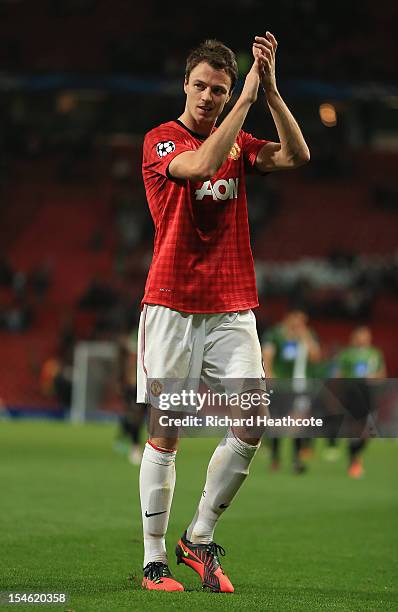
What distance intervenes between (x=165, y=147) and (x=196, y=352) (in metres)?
0.90

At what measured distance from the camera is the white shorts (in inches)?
195

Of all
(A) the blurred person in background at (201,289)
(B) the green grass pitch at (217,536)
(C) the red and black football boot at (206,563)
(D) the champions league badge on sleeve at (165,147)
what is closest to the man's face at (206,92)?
(A) the blurred person in background at (201,289)

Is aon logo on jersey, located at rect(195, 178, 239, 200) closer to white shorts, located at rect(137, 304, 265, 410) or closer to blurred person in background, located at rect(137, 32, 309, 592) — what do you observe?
blurred person in background, located at rect(137, 32, 309, 592)

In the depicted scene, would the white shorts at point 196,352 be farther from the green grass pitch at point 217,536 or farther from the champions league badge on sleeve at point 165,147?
the green grass pitch at point 217,536

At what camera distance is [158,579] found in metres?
4.91

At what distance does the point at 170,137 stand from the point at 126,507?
466 centimetres

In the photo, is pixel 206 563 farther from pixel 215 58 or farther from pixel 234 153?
pixel 215 58

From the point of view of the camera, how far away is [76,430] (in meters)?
19.8

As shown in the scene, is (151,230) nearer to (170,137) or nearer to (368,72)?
(368,72)

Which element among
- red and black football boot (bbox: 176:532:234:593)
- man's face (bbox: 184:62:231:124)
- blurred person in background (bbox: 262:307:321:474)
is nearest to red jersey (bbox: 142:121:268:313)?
man's face (bbox: 184:62:231:124)

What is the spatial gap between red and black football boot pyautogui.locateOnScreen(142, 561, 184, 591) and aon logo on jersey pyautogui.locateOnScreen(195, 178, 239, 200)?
1601 millimetres

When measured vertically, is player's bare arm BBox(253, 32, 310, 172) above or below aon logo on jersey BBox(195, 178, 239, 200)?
above

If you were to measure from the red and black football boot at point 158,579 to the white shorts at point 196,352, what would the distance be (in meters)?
0.72

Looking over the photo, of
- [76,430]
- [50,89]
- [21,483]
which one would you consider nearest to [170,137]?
[21,483]
